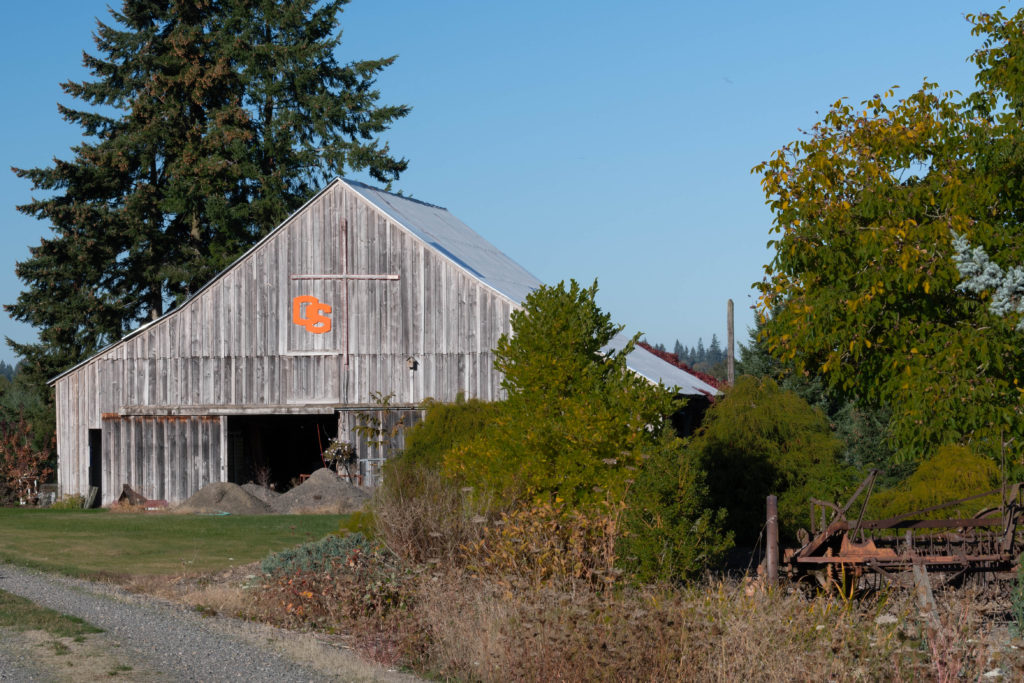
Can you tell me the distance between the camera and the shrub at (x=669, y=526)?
11.4m

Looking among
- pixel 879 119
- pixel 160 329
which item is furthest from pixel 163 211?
pixel 879 119

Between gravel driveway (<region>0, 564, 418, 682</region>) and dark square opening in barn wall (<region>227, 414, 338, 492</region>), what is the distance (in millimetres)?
16639

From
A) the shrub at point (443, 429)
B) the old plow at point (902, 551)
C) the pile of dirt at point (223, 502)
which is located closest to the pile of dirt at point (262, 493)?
the pile of dirt at point (223, 502)

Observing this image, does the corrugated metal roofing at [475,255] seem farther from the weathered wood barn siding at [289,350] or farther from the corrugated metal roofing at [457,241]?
the weathered wood barn siding at [289,350]

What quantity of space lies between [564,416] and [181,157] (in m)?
32.4

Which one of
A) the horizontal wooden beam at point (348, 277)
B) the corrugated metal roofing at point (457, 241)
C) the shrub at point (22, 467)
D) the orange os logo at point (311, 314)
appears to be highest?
the corrugated metal roofing at point (457, 241)

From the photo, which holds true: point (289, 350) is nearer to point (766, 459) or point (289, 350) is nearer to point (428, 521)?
point (766, 459)

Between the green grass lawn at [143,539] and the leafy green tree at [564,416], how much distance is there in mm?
2649

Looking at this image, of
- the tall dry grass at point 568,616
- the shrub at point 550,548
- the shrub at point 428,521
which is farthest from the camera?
the shrub at point 428,521

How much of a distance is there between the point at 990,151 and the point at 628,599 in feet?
34.3

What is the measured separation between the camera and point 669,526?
1143 cm

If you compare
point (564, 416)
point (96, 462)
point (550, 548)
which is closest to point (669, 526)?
point (550, 548)

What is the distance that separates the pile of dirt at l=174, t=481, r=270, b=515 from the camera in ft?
91.2

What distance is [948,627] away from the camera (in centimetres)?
775
